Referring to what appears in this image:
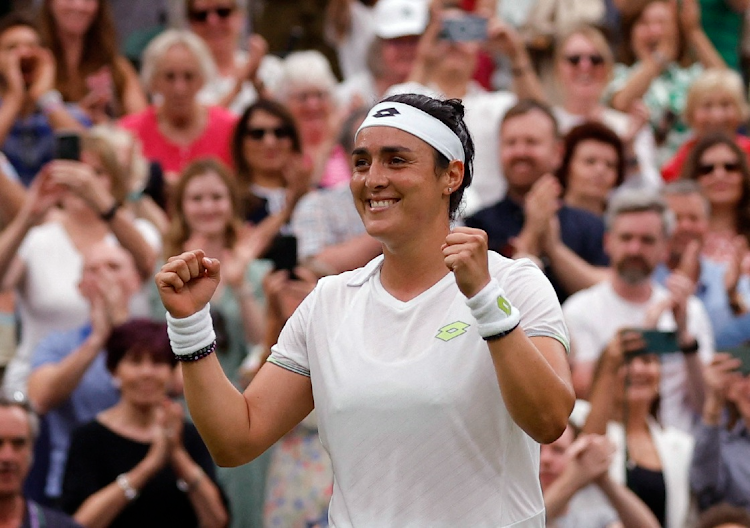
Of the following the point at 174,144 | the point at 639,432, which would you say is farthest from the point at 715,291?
the point at 174,144

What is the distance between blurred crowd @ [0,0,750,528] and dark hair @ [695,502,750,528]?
1cm

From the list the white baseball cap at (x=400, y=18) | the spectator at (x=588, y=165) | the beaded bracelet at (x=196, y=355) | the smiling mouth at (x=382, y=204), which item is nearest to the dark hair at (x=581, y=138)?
the spectator at (x=588, y=165)

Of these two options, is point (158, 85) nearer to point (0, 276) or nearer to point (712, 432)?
point (0, 276)

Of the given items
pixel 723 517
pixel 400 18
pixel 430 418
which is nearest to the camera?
pixel 430 418

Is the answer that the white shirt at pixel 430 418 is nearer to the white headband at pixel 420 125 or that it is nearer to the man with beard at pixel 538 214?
the white headband at pixel 420 125

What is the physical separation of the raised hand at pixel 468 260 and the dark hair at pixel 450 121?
372 millimetres

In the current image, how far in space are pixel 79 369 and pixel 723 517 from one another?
9.11 ft

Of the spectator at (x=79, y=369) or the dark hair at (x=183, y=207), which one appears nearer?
the spectator at (x=79, y=369)

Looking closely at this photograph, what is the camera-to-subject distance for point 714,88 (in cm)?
946

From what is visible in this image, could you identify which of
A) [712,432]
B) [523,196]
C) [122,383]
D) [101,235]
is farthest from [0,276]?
[712,432]

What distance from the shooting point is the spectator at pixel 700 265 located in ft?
26.3

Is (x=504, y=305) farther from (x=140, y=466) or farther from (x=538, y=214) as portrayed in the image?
(x=538, y=214)

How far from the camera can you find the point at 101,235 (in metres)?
7.58

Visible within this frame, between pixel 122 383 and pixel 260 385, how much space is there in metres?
2.83
